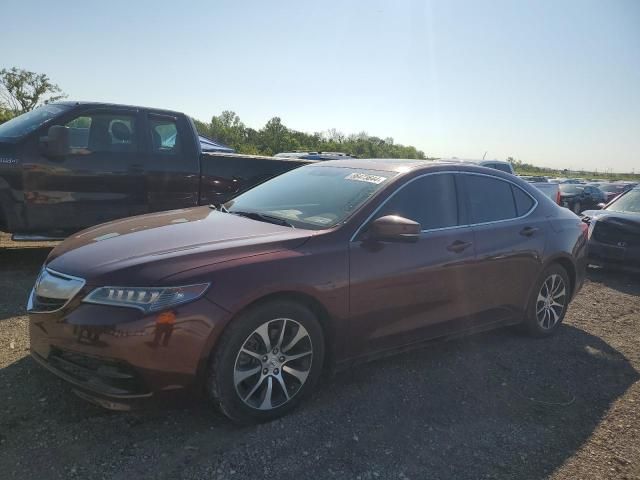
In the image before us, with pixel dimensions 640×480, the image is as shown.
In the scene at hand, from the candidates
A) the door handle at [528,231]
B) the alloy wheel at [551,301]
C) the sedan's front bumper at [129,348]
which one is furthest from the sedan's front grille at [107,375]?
the alloy wheel at [551,301]

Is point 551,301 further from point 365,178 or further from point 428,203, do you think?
point 365,178

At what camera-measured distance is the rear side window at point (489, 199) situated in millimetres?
4355

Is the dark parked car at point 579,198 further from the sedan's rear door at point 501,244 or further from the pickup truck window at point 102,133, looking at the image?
the pickup truck window at point 102,133

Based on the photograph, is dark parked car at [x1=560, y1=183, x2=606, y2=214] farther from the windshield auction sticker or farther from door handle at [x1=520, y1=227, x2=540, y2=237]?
the windshield auction sticker

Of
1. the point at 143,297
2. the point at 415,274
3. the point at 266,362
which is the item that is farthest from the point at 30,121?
the point at 415,274

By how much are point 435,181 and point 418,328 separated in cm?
116

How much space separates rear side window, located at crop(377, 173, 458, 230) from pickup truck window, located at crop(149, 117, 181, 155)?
4.07 meters

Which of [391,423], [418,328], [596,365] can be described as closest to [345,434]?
[391,423]

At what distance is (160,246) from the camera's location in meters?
3.11

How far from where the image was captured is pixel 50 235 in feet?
20.1

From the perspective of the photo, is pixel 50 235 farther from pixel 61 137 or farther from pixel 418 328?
pixel 418 328

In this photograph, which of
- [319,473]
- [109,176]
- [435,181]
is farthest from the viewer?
[109,176]

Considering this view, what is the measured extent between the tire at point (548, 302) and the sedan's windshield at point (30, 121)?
5668 mm

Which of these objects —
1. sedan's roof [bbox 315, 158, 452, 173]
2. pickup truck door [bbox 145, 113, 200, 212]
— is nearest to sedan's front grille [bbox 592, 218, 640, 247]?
sedan's roof [bbox 315, 158, 452, 173]
